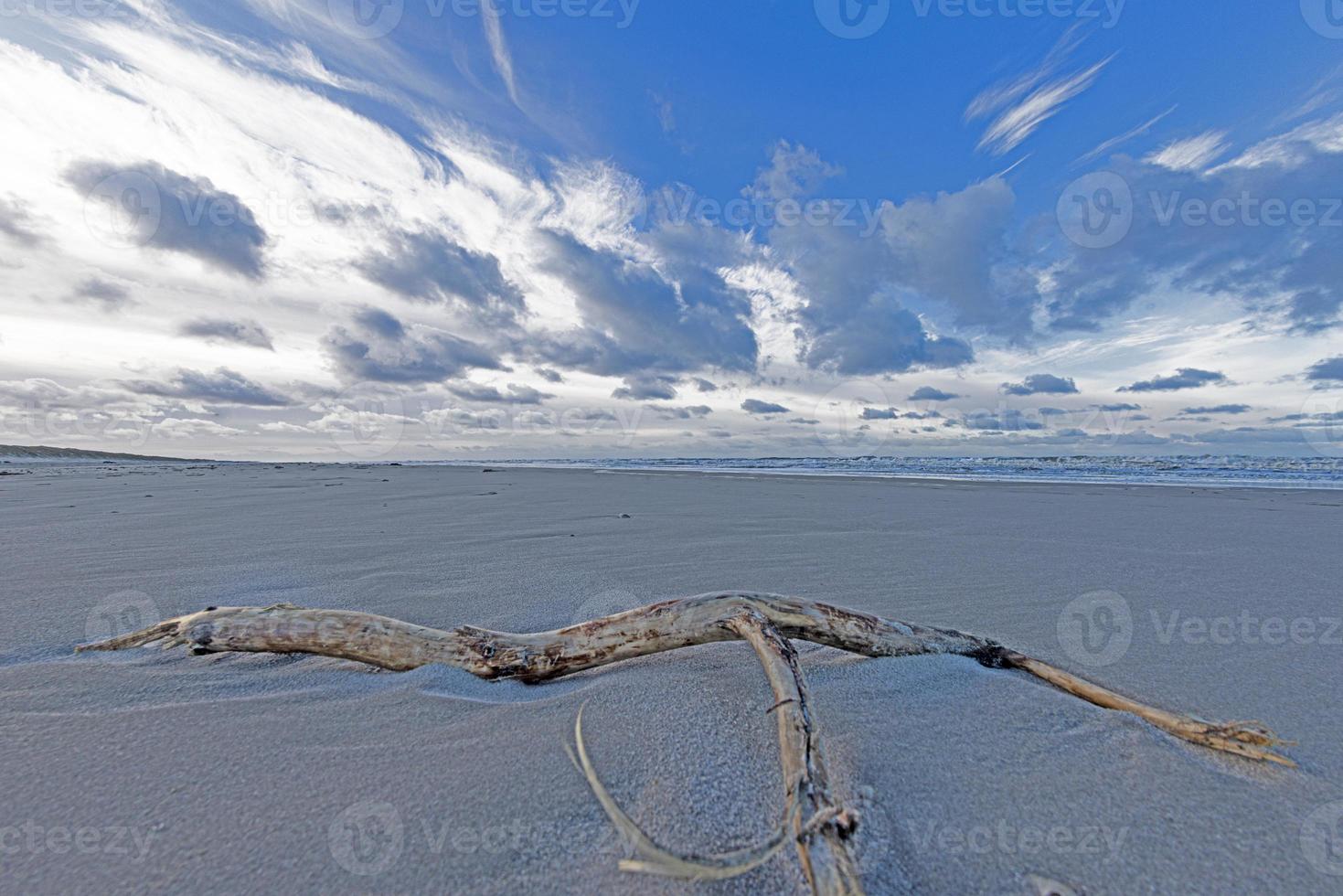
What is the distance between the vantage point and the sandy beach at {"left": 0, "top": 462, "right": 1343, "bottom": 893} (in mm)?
1173

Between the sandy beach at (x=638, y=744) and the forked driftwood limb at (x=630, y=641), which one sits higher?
the forked driftwood limb at (x=630, y=641)

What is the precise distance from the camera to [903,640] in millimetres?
2174

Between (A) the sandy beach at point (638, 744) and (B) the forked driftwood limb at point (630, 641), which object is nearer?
(A) the sandy beach at point (638, 744)

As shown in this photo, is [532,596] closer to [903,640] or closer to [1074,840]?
[903,640]

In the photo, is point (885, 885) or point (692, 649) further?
point (692, 649)

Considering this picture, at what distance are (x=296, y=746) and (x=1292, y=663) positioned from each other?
12.0ft

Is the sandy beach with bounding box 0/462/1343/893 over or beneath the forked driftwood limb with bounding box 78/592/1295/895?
beneath

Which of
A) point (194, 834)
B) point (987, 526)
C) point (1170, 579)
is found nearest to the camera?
point (194, 834)

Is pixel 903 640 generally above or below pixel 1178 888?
above

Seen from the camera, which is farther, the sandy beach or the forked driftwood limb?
the forked driftwood limb

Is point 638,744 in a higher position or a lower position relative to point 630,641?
lower

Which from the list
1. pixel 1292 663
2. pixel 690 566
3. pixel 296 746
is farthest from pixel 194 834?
pixel 1292 663

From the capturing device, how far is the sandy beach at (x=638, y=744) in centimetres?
117

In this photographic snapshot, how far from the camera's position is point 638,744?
1.60 meters
